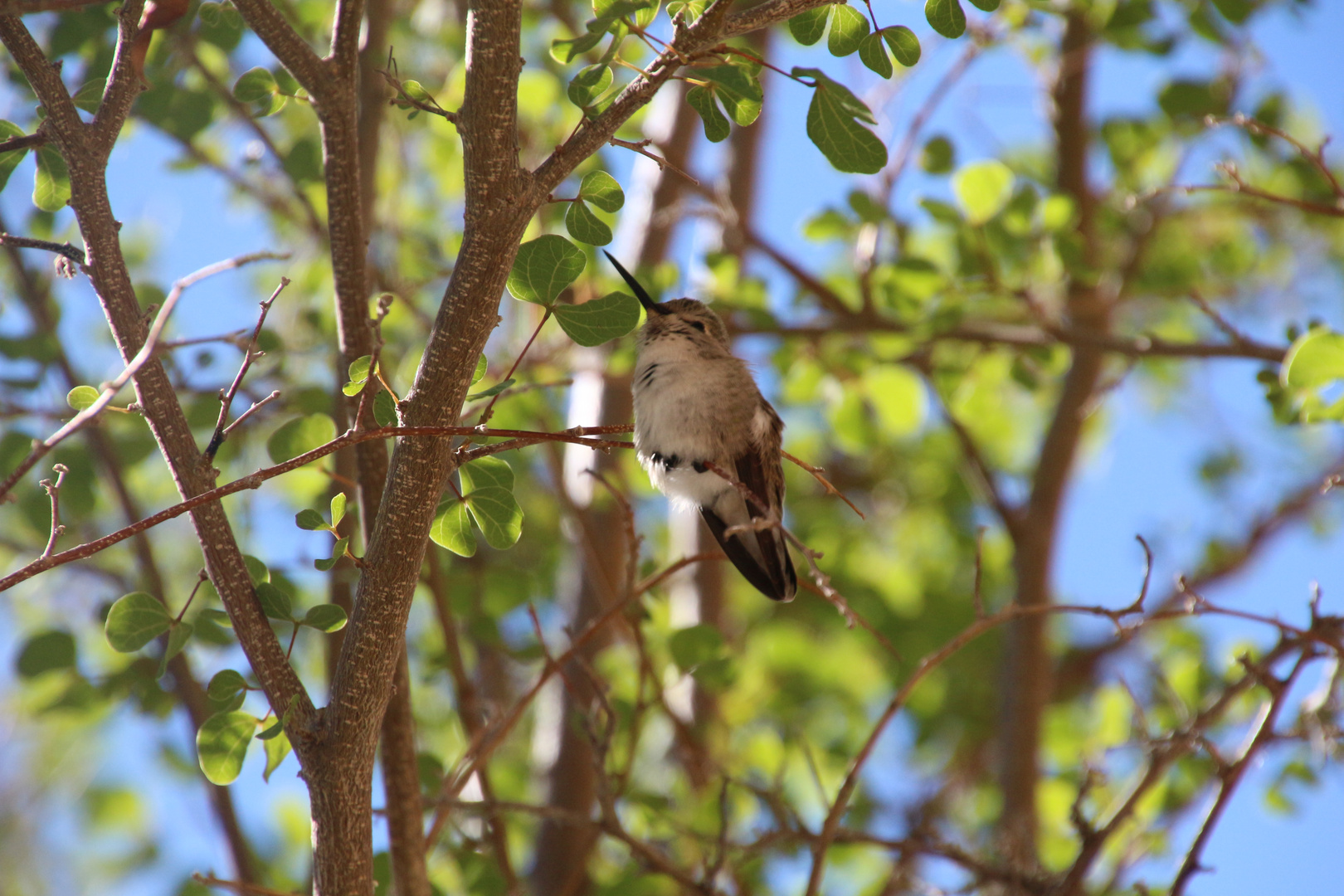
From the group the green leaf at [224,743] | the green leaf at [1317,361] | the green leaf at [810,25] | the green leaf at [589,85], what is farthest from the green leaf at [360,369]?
the green leaf at [1317,361]

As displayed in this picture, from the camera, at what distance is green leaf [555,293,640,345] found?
2.17 m

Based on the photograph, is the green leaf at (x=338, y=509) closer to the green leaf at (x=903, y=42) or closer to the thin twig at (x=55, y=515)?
the thin twig at (x=55, y=515)

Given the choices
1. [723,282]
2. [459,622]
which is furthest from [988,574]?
[459,622]

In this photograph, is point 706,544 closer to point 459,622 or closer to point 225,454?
point 459,622

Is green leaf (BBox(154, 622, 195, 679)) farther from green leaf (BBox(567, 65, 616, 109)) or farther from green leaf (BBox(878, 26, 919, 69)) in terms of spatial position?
green leaf (BBox(878, 26, 919, 69))

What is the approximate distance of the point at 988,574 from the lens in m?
5.91

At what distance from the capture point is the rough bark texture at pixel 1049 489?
14.4 ft

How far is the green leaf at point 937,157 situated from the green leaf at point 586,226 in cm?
247

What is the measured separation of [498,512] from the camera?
7.37 feet

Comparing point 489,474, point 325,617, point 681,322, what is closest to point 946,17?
point 489,474

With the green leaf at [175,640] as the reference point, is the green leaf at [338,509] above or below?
above

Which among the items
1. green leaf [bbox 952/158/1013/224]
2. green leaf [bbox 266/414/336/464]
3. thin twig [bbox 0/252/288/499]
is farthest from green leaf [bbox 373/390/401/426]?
green leaf [bbox 952/158/1013/224]

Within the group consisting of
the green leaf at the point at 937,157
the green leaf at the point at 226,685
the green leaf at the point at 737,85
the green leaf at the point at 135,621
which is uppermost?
the green leaf at the point at 937,157

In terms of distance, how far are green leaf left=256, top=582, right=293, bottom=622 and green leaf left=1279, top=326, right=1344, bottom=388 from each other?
8.25 feet
